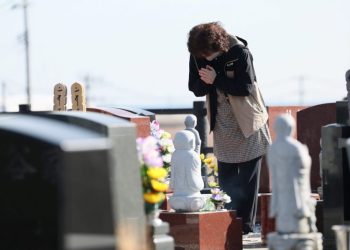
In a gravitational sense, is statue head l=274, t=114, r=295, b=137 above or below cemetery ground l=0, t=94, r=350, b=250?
above

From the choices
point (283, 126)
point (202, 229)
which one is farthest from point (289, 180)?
point (202, 229)

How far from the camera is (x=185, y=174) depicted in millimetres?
9969

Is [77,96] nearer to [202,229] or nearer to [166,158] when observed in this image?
[166,158]

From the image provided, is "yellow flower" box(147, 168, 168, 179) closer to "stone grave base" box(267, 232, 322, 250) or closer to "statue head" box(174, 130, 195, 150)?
"stone grave base" box(267, 232, 322, 250)

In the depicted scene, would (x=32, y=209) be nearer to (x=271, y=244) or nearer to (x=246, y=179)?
(x=271, y=244)

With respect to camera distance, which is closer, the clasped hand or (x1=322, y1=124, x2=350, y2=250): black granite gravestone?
(x1=322, y1=124, x2=350, y2=250): black granite gravestone

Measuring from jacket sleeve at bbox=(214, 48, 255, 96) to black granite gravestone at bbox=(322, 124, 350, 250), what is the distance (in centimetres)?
128

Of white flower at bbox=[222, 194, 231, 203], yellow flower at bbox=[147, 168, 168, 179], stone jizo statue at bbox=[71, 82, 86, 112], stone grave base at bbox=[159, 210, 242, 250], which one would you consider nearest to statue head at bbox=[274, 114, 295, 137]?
yellow flower at bbox=[147, 168, 168, 179]

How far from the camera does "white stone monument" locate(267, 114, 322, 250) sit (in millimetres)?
7984

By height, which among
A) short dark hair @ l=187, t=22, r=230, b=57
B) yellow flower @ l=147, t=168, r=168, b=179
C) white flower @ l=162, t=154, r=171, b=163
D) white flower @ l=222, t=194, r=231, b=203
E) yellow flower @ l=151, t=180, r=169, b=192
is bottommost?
white flower @ l=222, t=194, r=231, b=203

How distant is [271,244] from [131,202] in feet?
2.97

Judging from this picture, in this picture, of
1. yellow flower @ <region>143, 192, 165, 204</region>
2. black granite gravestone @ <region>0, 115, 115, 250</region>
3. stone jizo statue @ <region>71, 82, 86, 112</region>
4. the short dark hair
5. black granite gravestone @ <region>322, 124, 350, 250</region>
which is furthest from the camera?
stone jizo statue @ <region>71, 82, 86, 112</region>

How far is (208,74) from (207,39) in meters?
0.35

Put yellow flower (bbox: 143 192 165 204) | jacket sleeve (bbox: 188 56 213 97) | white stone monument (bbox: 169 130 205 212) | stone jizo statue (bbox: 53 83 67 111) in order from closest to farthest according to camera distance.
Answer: yellow flower (bbox: 143 192 165 204) < white stone monument (bbox: 169 130 205 212) < jacket sleeve (bbox: 188 56 213 97) < stone jizo statue (bbox: 53 83 67 111)
